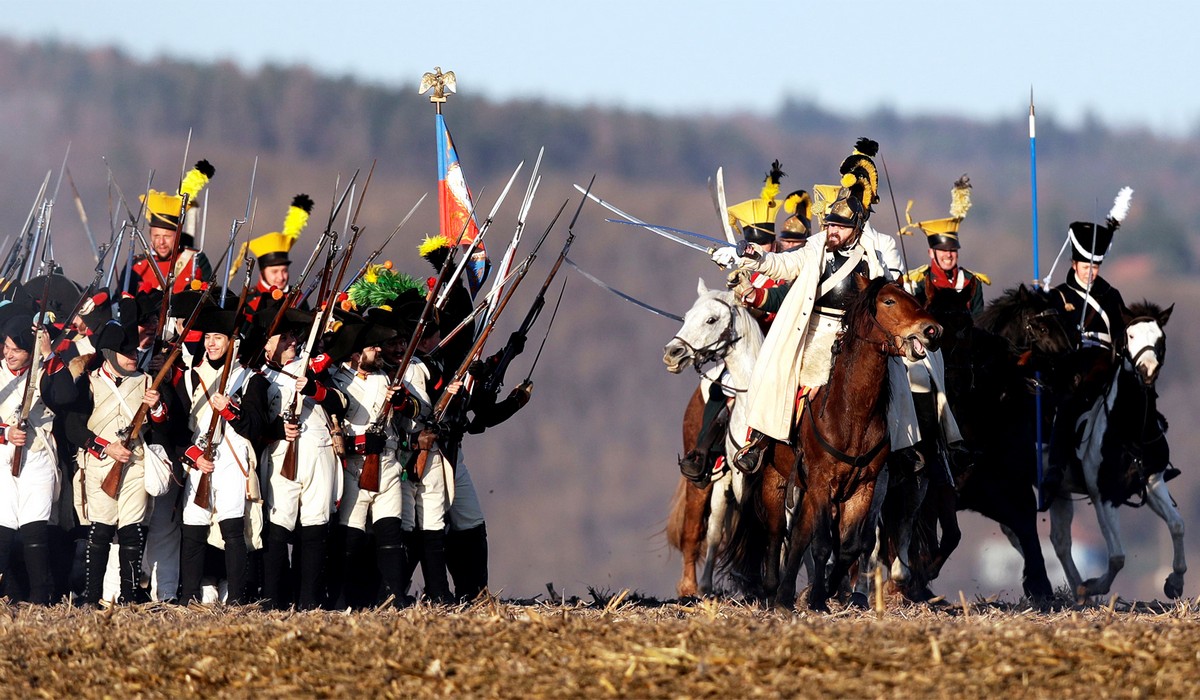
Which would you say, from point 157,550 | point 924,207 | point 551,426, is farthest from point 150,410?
point 924,207

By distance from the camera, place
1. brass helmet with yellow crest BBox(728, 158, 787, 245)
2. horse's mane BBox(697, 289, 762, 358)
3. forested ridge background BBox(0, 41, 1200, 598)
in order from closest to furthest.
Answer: horse's mane BBox(697, 289, 762, 358) < brass helmet with yellow crest BBox(728, 158, 787, 245) < forested ridge background BBox(0, 41, 1200, 598)

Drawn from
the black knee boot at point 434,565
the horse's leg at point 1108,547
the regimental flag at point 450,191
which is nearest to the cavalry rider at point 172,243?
the regimental flag at point 450,191

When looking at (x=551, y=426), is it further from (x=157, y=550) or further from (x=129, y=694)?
(x=129, y=694)

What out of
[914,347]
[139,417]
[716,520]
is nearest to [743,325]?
[716,520]

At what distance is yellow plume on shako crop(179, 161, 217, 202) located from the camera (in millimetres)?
13570

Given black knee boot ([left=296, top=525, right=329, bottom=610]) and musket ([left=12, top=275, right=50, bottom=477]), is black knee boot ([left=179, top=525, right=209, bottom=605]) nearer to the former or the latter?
black knee boot ([left=296, top=525, right=329, bottom=610])

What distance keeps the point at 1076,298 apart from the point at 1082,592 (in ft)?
7.38

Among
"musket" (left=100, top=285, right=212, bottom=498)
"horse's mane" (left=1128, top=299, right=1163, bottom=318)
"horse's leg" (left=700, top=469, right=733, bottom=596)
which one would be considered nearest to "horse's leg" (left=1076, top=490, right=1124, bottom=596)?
"horse's mane" (left=1128, top=299, right=1163, bottom=318)

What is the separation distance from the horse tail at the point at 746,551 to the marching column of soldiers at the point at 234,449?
1.79m

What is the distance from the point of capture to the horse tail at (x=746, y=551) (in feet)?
45.1

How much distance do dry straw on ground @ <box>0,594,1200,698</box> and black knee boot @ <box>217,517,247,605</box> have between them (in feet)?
7.37

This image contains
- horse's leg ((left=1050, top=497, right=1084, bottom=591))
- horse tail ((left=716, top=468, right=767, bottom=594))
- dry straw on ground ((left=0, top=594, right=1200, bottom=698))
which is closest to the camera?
dry straw on ground ((left=0, top=594, right=1200, bottom=698))

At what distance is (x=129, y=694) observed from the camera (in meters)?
8.46

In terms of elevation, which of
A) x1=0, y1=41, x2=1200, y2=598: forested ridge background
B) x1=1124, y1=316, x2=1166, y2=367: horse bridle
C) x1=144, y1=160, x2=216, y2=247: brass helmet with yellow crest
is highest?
x1=0, y1=41, x2=1200, y2=598: forested ridge background
